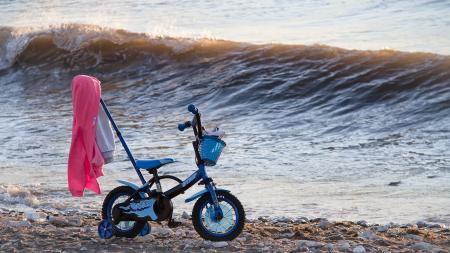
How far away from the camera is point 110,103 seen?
1816 centimetres

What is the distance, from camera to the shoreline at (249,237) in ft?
22.3

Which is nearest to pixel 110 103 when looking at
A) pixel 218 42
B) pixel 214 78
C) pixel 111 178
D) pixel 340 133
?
pixel 214 78

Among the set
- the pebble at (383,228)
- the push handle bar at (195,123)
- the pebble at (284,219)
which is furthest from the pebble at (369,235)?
the push handle bar at (195,123)

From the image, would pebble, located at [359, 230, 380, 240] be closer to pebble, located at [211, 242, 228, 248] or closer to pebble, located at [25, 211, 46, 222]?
pebble, located at [211, 242, 228, 248]

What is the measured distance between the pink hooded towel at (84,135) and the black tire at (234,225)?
0.83m

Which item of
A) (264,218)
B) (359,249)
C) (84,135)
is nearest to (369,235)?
(359,249)

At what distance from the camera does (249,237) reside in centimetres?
721

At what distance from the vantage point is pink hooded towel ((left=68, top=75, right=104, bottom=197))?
681 cm

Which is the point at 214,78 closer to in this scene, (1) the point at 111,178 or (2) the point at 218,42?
(2) the point at 218,42

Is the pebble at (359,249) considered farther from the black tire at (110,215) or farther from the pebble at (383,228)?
the black tire at (110,215)

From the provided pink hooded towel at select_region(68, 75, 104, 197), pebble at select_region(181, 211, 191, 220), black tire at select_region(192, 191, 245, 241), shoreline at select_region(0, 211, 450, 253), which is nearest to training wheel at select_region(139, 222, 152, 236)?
shoreline at select_region(0, 211, 450, 253)

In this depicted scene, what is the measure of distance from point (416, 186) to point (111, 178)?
358cm

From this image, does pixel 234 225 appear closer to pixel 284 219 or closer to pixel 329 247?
pixel 329 247

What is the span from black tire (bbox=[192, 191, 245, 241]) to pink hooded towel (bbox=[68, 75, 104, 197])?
83cm
